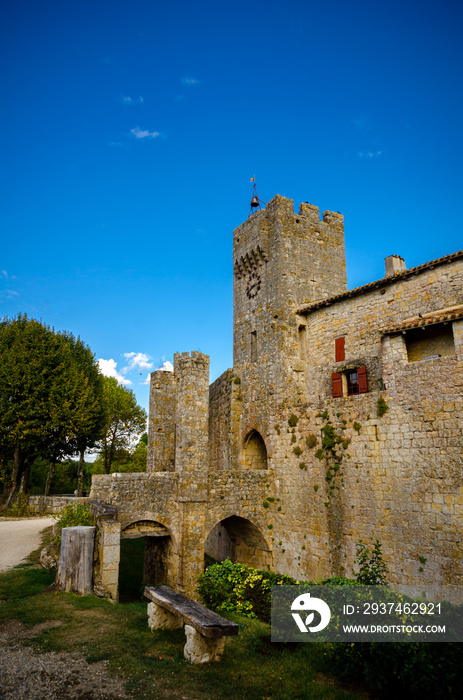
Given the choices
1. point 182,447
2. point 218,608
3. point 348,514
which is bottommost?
point 218,608

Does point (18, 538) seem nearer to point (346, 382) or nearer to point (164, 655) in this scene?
point (164, 655)

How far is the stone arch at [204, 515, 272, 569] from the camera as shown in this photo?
19.6 meters

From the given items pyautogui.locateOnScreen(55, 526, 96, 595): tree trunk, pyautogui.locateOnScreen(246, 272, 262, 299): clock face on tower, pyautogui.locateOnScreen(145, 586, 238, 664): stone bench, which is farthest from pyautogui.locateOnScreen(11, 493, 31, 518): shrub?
pyautogui.locateOnScreen(145, 586, 238, 664): stone bench

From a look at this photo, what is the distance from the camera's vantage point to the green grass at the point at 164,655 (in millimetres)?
6598

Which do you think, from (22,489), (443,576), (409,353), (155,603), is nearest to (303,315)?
(409,353)

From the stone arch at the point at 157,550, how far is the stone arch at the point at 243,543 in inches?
122

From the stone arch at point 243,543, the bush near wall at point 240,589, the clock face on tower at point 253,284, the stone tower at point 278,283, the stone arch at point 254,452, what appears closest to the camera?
the bush near wall at point 240,589

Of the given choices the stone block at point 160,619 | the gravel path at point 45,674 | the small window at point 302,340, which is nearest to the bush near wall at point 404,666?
the stone block at point 160,619

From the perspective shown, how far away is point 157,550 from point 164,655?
1111 cm

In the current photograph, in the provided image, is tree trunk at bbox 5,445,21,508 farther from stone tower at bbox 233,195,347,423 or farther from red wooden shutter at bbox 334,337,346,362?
red wooden shutter at bbox 334,337,346,362

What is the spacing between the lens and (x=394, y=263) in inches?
761

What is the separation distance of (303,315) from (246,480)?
8426 millimetres

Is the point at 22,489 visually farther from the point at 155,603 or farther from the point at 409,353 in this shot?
the point at 409,353

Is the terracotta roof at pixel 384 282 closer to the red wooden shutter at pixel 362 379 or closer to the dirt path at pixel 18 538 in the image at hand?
the red wooden shutter at pixel 362 379
